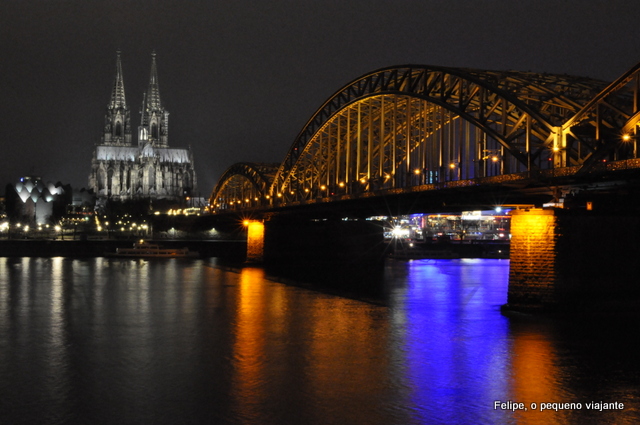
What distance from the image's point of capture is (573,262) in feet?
120

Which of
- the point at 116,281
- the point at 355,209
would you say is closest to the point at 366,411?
the point at 116,281

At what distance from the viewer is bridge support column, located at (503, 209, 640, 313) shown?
36.5 m

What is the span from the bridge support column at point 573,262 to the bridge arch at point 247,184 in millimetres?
64424

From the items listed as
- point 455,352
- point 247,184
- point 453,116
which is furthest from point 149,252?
point 455,352

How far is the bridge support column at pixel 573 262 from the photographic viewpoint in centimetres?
3653

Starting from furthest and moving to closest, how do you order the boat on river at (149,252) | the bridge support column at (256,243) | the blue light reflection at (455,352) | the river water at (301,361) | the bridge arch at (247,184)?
the bridge arch at (247,184), the boat on river at (149,252), the bridge support column at (256,243), the blue light reflection at (455,352), the river water at (301,361)

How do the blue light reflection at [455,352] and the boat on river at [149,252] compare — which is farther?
the boat on river at [149,252]

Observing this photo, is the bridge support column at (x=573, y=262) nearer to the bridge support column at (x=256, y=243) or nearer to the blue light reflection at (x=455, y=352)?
the blue light reflection at (x=455, y=352)

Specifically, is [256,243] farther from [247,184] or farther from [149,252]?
[247,184]

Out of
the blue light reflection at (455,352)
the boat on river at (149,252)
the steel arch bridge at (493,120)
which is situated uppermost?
the steel arch bridge at (493,120)

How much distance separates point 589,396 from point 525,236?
1610 cm

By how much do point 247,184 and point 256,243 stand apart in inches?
2003

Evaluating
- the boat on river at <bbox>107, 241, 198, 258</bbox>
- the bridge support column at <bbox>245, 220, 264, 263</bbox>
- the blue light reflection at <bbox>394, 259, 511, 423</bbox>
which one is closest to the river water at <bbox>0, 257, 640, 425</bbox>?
the blue light reflection at <bbox>394, 259, 511, 423</bbox>

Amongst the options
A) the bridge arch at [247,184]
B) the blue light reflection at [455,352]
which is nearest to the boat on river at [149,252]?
the bridge arch at [247,184]
